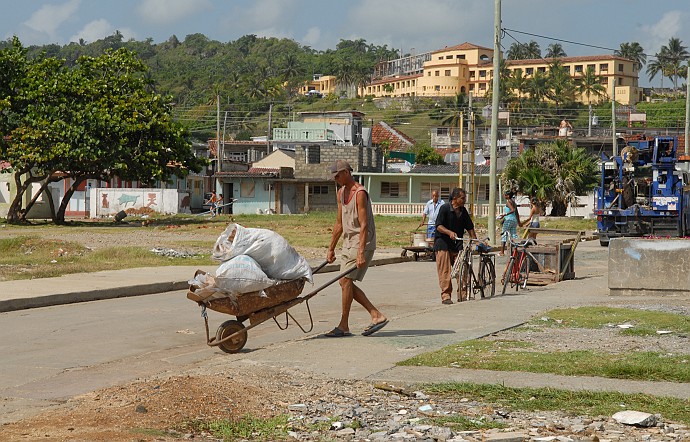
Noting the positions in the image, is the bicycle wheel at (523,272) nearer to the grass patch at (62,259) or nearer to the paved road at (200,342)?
the paved road at (200,342)

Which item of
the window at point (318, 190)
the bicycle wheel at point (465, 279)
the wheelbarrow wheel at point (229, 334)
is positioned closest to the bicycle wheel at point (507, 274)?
the bicycle wheel at point (465, 279)

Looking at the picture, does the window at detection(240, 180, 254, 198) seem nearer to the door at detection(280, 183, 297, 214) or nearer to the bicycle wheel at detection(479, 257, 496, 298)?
the door at detection(280, 183, 297, 214)

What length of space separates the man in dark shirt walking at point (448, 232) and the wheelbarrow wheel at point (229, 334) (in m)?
5.45

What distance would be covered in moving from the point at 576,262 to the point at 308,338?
1753 centimetres

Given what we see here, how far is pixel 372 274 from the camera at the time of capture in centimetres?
2327

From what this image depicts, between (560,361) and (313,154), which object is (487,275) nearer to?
(560,361)

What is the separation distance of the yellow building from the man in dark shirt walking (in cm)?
15909

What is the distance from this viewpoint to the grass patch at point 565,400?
741cm

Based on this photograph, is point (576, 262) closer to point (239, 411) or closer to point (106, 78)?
point (239, 411)

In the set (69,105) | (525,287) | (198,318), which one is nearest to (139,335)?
(198,318)

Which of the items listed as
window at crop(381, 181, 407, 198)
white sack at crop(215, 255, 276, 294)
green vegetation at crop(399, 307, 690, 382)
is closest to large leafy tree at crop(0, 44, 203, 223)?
window at crop(381, 181, 407, 198)

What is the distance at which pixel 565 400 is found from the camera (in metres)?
7.78

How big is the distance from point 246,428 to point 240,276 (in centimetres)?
334

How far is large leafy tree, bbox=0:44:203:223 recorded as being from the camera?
151 feet
